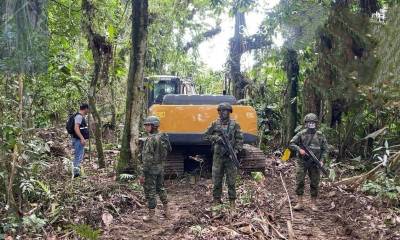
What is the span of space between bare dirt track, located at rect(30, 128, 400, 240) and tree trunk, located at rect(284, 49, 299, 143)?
4620 millimetres

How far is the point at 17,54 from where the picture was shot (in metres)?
5.07

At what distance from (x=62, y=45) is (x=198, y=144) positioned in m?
3.96

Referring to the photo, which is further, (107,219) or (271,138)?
(271,138)

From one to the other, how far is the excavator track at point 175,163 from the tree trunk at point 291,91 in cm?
451

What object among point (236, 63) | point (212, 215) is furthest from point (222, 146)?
point (236, 63)

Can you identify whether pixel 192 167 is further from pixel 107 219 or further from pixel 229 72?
pixel 229 72

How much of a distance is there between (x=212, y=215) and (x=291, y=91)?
754 cm

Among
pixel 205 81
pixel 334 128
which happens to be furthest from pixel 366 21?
pixel 205 81

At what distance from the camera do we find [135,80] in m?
8.83

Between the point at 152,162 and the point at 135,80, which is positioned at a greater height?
the point at 135,80

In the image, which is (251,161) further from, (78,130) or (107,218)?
(107,218)

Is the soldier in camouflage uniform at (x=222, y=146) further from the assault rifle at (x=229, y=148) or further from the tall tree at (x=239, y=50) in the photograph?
the tall tree at (x=239, y=50)

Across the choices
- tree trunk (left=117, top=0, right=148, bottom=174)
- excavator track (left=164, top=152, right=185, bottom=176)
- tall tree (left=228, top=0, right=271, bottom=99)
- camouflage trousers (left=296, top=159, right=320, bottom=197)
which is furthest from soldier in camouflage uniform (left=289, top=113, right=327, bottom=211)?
tall tree (left=228, top=0, right=271, bottom=99)

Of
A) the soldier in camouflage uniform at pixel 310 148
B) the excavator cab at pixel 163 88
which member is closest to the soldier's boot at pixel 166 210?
the soldier in camouflage uniform at pixel 310 148
